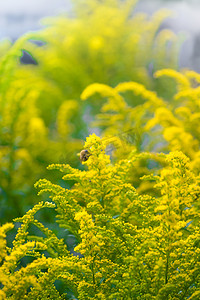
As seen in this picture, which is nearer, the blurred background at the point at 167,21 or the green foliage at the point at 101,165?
the green foliage at the point at 101,165

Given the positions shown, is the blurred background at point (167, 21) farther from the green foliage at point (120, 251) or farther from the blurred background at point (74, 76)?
the green foliage at point (120, 251)

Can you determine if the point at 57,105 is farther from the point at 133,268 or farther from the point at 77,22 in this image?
the point at 133,268

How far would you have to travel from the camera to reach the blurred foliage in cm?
77

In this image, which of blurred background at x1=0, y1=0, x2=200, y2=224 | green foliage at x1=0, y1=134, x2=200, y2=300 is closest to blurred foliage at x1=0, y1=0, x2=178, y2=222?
blurred background at x1=0, y1=0, x2=200, y2=224

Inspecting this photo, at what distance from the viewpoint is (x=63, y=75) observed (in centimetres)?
111

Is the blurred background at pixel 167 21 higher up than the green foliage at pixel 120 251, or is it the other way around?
the blurred background at pixel 167 21

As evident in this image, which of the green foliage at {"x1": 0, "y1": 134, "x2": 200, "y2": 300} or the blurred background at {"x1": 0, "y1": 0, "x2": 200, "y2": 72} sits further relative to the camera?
the blurred background at {"x1": 0, "y1": 0, "x2": 200, "y2": 72}

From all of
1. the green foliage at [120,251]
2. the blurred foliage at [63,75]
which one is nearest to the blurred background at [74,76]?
the blurred foliage at [63,75]

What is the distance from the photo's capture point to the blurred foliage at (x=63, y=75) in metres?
0.77

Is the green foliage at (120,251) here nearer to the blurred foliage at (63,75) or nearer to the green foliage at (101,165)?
the green foliage at (101,165)

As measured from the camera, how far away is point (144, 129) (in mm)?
869

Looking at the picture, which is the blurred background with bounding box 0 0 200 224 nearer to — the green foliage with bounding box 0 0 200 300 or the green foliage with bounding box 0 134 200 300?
the green foliage with bounding box 0 0 200 300

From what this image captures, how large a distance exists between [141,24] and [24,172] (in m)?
0.70

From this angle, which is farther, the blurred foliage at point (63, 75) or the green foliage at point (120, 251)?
the blurred foliage at point (63, 75)
